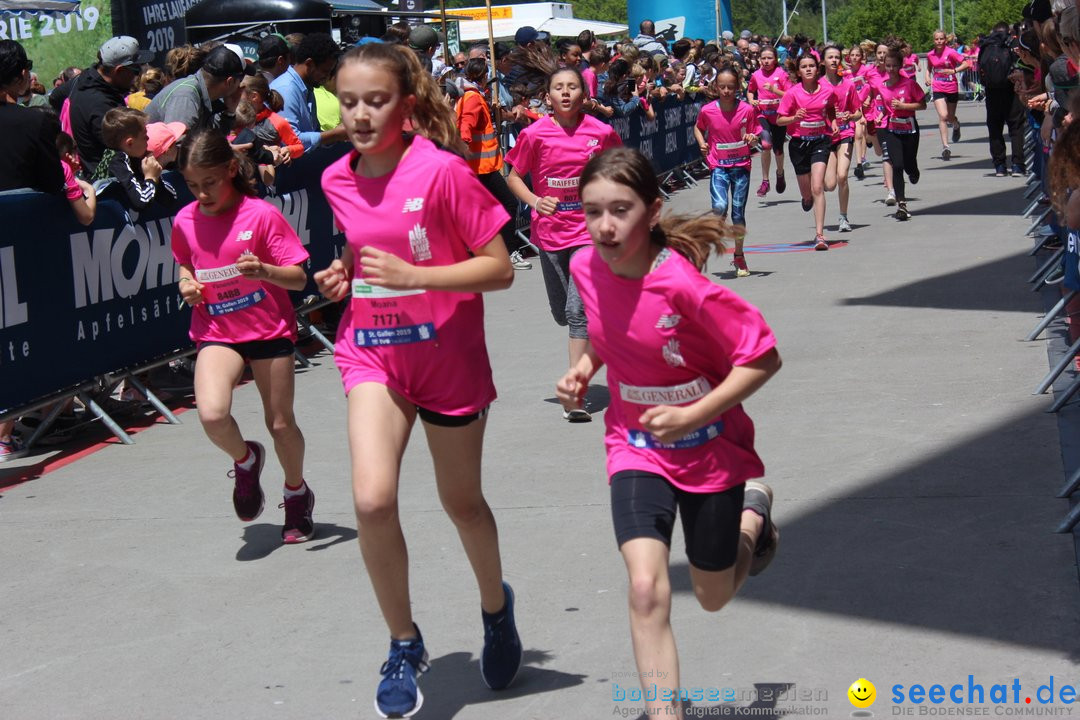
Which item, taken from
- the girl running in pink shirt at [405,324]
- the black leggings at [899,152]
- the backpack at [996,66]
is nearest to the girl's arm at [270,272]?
the girl running in pink shirt at [405,324]

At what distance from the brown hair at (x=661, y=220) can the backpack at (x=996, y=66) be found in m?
17.6

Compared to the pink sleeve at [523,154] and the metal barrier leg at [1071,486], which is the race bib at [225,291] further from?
the metal barrier leg at [1071,486]

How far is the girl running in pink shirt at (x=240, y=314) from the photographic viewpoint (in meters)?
6.21

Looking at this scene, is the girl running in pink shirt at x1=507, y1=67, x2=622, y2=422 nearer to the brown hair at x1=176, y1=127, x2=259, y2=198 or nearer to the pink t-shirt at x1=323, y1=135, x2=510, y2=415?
the brown hair at x1=176, y1=127, x2=259, y2=198

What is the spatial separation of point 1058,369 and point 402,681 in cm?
504

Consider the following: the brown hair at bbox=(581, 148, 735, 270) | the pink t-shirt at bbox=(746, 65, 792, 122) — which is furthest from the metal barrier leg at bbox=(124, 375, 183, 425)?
the pink t-shirt at bbox=(746, 65, 792, 122)

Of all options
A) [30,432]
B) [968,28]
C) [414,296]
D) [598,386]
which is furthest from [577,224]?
[968,28]

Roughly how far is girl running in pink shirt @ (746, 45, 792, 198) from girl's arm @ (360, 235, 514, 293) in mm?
16755

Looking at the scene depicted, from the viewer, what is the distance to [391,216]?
4.33 metres

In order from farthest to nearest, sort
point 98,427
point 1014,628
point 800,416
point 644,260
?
1. point 98,427
2. point 800,416
3. point 1014,628
4. point 644,260

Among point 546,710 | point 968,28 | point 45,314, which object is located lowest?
point 546,710

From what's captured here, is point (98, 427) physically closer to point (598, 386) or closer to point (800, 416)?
point (598, 386)

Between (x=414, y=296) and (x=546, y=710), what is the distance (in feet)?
4.40

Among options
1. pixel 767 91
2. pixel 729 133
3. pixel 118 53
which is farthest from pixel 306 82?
pixel 767 91
